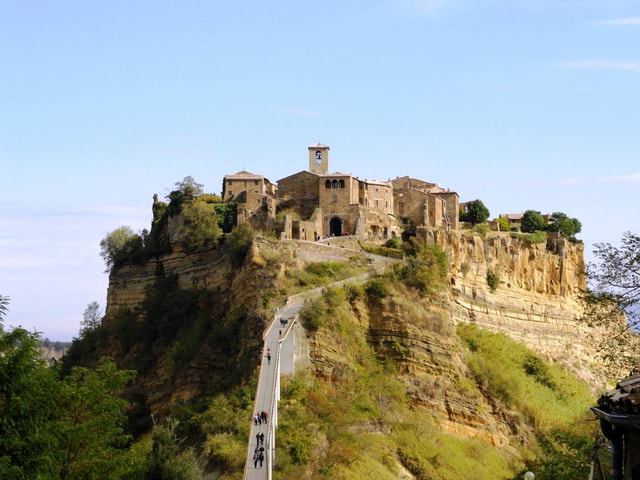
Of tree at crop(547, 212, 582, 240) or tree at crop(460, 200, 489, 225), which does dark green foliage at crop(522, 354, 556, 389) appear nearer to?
tree at crop(460, 200, 489, 225)

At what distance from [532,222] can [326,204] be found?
23.8 metres

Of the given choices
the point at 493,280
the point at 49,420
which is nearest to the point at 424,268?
the point at 493,280

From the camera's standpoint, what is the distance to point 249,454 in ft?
110

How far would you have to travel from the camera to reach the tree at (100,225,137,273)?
6919cm

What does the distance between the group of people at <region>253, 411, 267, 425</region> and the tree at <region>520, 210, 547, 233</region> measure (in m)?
46.3

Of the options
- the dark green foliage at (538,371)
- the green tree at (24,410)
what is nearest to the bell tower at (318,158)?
the dark green foliage at (538,371)

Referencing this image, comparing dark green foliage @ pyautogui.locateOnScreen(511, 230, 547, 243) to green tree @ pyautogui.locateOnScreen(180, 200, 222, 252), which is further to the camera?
dark green foliage @ pyautogui.locateOnScreen(511, 230, 547, 243)

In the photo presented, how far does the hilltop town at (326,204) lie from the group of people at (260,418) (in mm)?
20546

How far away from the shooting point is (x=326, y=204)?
2397 inches

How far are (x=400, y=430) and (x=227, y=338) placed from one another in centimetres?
1167

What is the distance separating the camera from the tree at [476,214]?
2857 inches

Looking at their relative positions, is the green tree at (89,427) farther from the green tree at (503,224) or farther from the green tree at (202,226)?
the green tree at (503,224)

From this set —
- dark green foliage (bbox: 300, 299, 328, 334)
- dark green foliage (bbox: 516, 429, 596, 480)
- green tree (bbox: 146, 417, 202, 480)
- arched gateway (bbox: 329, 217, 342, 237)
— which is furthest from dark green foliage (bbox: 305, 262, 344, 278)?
green tree (bbox: 146, 417, 202, 480)

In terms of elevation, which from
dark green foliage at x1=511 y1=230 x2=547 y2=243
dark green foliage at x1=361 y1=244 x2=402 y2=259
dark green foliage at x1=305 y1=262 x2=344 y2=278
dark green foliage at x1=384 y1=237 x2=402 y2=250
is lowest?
dark green foliage at x1=305 y1=262 x2=344 y2=278
